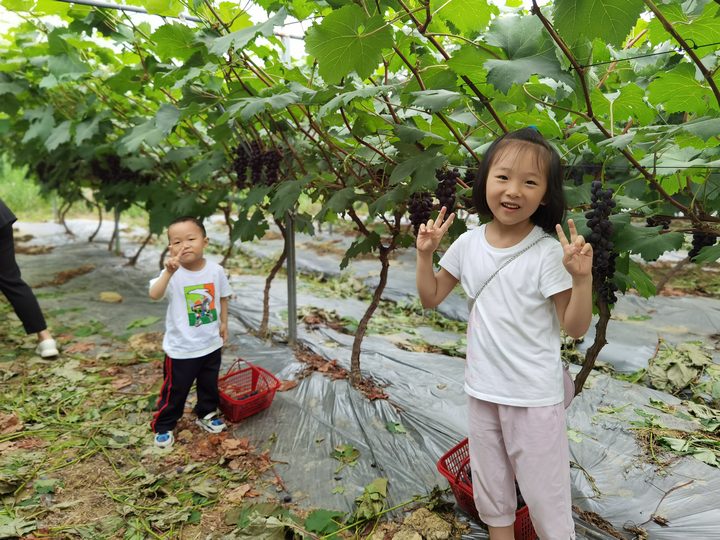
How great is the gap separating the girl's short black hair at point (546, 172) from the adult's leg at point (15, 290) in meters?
3.37

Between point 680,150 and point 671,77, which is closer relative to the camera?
point 671,77

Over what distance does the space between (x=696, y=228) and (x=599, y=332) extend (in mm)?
488

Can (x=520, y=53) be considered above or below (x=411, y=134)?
above

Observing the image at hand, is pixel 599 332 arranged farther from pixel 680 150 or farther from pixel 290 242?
pixel 290 242

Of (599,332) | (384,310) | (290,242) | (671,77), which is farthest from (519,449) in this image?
(384,310)

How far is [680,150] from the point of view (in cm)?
159

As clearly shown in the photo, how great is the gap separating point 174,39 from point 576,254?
1872 mm

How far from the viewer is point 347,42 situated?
4.54 feet

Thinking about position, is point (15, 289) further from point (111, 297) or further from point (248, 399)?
point (248, 399)

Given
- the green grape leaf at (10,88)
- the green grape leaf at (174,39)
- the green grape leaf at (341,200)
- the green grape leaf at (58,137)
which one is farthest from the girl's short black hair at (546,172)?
the green grape leaf at (10,88)

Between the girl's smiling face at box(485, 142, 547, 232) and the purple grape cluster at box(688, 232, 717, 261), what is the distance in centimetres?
63

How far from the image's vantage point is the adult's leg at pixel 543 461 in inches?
55.1

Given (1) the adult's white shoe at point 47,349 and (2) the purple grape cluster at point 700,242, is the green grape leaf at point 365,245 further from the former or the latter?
(1) the adult's white shoe at point 47,349

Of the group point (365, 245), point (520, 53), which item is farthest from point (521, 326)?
point (365, 245)
